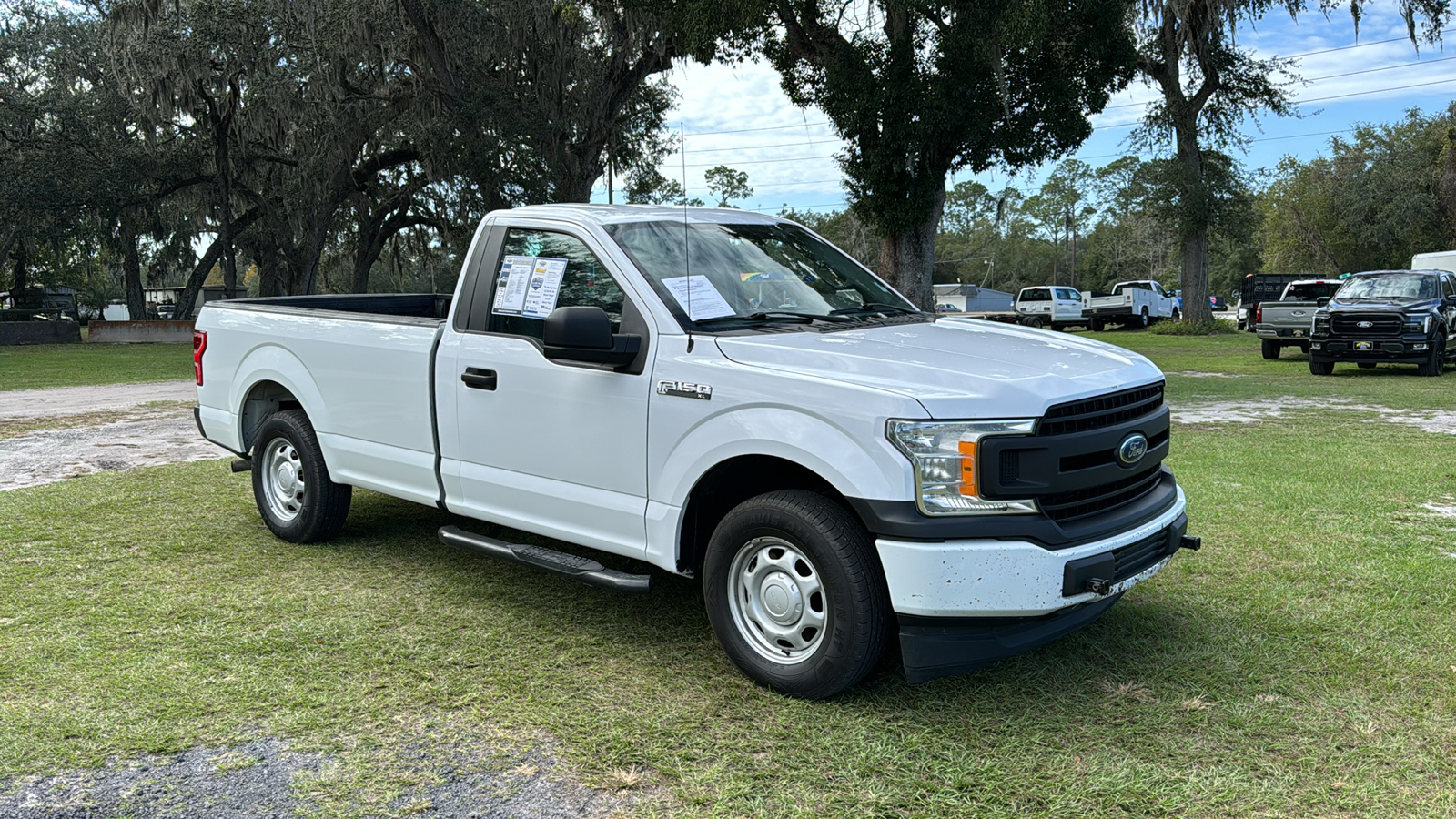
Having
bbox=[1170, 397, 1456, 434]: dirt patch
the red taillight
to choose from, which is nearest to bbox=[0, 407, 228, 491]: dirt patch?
the red taillight

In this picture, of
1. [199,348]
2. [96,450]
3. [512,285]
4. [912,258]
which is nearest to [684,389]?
[512,285]

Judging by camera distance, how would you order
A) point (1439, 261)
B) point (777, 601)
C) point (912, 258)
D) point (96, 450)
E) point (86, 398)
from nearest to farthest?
point (777, 601) < point (96, 450) < point (86, 398) < point (912, 258) < point (1439, 261)

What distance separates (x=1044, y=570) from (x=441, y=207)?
29.5 metres

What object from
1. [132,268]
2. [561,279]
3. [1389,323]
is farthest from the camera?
[132,268]

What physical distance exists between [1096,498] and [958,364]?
2.33 feet

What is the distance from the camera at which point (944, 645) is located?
367 cm

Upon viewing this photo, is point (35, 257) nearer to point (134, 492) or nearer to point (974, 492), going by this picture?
point (134, 492)

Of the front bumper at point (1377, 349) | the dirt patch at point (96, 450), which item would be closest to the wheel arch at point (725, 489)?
the dirt patch at point (96, 450)

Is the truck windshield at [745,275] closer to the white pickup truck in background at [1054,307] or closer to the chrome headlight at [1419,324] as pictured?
the chrome headlight at [1419,324]

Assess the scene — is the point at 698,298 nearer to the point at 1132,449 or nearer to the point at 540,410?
the point at 540,410

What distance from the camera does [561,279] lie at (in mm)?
4945

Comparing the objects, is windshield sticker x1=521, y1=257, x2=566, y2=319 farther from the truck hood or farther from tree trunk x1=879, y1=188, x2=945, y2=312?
tree trunk x1=879, y1=188, x2=945, y2=312

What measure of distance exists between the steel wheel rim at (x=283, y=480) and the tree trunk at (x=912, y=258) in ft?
47.1

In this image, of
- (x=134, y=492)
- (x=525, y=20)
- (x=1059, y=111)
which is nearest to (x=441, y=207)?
(x=525, y=20)
